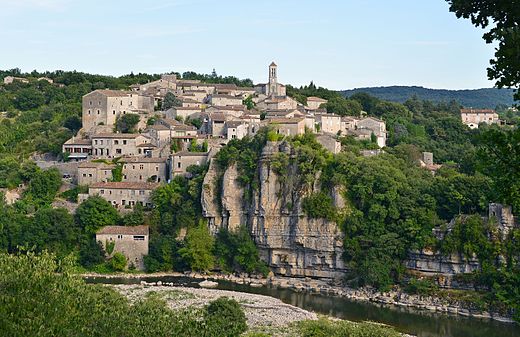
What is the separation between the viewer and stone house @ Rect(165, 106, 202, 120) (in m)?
50.8

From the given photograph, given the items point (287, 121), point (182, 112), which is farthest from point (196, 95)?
point (287, 121)

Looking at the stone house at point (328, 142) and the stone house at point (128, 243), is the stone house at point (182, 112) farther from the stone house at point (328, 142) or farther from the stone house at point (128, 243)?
the stone house at point (128, 243)

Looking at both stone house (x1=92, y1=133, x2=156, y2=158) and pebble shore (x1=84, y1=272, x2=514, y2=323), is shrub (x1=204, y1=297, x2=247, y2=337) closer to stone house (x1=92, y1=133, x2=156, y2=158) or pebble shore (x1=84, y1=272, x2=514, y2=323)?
pebble shore (x1=84, y1=272, x2=514, y2=323)

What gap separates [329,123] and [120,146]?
43.7ft

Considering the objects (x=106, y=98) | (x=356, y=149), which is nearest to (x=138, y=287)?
(x=356, y=149)

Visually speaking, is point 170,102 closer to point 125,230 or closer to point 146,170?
point 146,170

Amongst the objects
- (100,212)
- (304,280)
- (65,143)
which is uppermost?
(65,143)

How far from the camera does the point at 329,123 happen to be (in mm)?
48875

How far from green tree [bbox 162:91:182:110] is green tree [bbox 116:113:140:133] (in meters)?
4.26

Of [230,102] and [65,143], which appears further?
[230,102]

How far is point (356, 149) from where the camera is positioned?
43.8 m

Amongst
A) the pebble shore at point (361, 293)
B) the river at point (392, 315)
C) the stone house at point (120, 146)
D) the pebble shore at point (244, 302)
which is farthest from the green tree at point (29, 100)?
the pebble shore at point (244, 302)

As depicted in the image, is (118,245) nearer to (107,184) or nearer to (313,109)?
(107,184)

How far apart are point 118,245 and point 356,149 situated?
1447 cm
